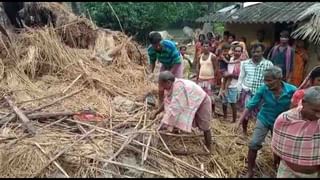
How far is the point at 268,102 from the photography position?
425 centimetres

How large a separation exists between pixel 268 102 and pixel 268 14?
24.1 feet

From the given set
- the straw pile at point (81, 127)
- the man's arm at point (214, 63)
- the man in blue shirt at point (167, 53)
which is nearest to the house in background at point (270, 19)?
the man's arm at point (214, 63)

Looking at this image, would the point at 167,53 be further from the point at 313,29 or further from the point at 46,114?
the point at 313,29

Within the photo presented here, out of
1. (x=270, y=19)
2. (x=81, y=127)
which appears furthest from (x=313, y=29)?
(x=81, y=127)

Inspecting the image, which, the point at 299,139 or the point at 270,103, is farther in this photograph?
the point at 270,103

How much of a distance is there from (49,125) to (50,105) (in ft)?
2.49

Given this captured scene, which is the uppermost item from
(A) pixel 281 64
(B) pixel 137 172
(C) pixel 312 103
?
(C) pixel 312 103

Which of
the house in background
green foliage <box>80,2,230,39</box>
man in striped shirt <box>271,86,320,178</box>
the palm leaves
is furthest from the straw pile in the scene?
green foliage <box>80,2,230,39</box>

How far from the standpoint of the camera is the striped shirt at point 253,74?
17.4 feet

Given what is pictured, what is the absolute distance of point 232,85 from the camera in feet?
20.5

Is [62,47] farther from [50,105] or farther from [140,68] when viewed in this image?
[50,105]

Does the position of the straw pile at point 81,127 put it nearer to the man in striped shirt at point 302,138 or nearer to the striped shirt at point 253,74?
the striped shirt at point 253,74

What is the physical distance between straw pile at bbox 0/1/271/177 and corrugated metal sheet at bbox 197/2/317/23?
13.9ft

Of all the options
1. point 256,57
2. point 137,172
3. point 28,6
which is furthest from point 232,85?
point 28,6
